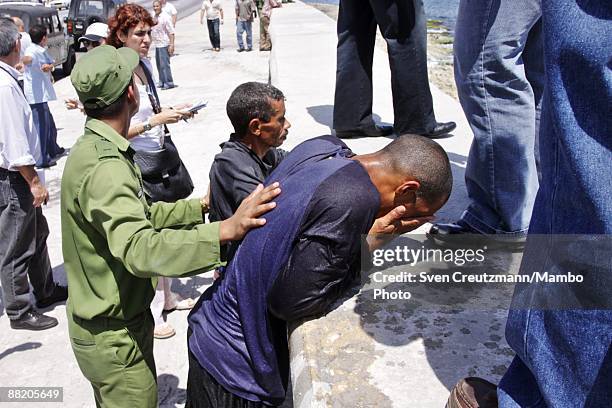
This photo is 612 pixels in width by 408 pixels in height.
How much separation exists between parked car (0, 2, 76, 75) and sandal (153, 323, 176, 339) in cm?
995

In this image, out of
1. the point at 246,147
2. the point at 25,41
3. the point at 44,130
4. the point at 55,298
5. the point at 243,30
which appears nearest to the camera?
the point at 246,147

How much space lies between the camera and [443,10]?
3291 centimetres

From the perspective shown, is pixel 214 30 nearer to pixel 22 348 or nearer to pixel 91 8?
pixel 91 8

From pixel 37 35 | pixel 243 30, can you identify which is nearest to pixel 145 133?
pixel 37 35

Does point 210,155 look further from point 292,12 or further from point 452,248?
point 292,12

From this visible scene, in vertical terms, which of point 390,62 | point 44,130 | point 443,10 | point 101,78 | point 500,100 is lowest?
point 443,10

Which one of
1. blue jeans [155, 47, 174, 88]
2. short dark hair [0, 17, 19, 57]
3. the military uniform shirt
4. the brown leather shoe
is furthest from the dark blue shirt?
blue jeans [155, 47, 174, 88]

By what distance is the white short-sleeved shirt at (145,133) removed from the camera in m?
3.54

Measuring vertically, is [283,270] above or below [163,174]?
above

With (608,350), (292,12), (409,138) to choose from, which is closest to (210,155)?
(409,138)

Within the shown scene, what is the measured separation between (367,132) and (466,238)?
2005 millimetres

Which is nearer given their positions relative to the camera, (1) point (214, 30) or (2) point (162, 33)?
(2) point (162, 33)

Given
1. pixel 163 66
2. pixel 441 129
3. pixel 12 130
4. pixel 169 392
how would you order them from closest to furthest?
pixel 169 392
pixel 12 130
pixel 441 129
pixel 163 66

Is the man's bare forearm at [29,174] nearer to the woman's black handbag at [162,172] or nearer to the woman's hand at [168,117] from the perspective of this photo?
the woman's black handbag at [162,172]
